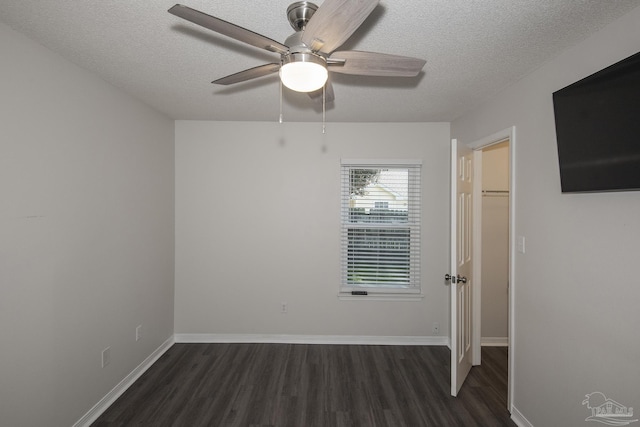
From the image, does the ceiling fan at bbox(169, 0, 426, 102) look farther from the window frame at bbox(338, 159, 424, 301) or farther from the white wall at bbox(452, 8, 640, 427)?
the window frame at bbox(338, 159, 424, 301)

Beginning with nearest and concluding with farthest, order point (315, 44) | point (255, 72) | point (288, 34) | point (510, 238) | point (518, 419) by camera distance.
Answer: point (315, 44) < point (255, 72) < point (288, 34) < point (518, 419) < point (510, 238)

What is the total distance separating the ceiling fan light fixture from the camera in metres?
1.15

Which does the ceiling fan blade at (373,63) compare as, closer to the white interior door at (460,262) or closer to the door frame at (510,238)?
the white interior door at (460,262)

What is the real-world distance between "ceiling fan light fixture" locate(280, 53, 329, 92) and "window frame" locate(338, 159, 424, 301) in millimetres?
2044

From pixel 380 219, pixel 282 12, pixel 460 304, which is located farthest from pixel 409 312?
pixel 282 12

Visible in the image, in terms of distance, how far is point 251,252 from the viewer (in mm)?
3246

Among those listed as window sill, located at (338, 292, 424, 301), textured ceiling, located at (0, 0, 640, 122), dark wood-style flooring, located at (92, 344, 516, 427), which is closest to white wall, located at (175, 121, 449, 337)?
window sill, located at (338, 292, 424, 301)

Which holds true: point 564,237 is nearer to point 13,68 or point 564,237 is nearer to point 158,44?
point 158,44

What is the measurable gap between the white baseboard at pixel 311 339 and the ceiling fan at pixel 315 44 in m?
Answer: 2.80

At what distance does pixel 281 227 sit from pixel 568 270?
8.29 ft

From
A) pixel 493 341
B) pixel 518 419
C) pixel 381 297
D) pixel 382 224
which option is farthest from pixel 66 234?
pixel 493 341

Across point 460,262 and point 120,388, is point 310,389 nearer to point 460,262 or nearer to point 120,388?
point 120,388

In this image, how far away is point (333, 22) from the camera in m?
1.02

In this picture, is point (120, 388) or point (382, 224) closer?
point (120, 388)
